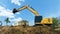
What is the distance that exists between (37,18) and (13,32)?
7292mm

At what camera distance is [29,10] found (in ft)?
153

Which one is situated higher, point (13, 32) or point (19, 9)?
point (19, 9)

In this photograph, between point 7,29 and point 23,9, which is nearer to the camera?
point 7,29

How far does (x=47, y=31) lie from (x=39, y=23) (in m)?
2.97

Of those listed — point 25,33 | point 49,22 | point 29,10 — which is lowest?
point 25,33

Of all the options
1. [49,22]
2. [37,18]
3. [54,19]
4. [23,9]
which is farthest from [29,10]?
[54,19]

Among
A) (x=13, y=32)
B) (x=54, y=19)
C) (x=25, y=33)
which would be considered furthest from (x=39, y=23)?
(x=54, y=19)

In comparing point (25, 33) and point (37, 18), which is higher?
point (37, 18)

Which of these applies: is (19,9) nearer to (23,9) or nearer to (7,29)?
(23,9)

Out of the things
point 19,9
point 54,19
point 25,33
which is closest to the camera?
point 25,33

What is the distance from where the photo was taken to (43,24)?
137 ft

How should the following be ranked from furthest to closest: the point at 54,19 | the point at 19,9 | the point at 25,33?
the point at 54,19, the point at 19,9, the point at 25,33

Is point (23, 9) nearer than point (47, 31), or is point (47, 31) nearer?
point (47, 31)

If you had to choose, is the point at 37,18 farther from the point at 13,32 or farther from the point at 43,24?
the point at 13,32
